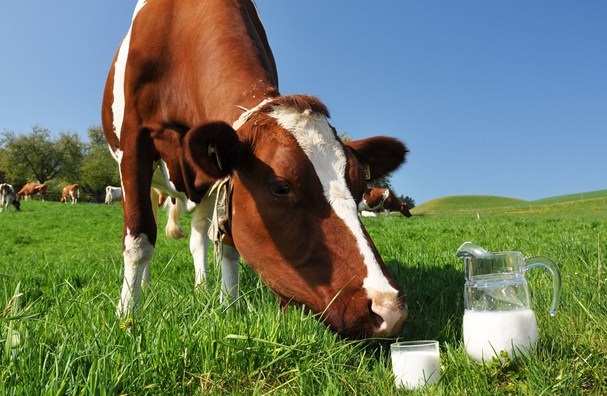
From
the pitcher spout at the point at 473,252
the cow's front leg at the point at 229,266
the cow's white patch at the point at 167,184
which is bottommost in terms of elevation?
the cow's front leg at the point at 229,266

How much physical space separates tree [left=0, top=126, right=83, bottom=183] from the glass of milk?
255 feet

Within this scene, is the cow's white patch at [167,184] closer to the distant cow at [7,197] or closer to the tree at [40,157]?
the distant cow at [7,197]

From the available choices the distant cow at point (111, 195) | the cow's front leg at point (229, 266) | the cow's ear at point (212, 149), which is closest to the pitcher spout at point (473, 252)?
the cow's ear at point (212, 149)

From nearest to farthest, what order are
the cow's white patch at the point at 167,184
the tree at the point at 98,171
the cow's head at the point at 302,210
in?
the cow's head at the point at 302,210 < the cow's white patch at the point at 167,184 < the tree at the point at 98,171

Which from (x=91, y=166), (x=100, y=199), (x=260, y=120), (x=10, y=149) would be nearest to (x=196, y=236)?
(x=260, y=120)

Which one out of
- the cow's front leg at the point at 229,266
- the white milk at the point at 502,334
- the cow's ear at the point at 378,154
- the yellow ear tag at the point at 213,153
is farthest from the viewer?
the cow's front leg at the point at 229,266

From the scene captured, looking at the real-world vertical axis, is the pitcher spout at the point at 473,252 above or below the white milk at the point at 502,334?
above

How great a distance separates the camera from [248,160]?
328 cm

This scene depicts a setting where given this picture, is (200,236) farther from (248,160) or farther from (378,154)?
(248,160)

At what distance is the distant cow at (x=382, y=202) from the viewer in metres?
30.2

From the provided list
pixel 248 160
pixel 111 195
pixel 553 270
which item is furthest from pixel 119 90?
pixel 111 195

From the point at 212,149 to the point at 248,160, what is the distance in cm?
24

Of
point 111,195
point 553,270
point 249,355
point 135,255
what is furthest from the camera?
point 111,195

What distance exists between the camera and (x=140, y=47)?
15.5 feet
